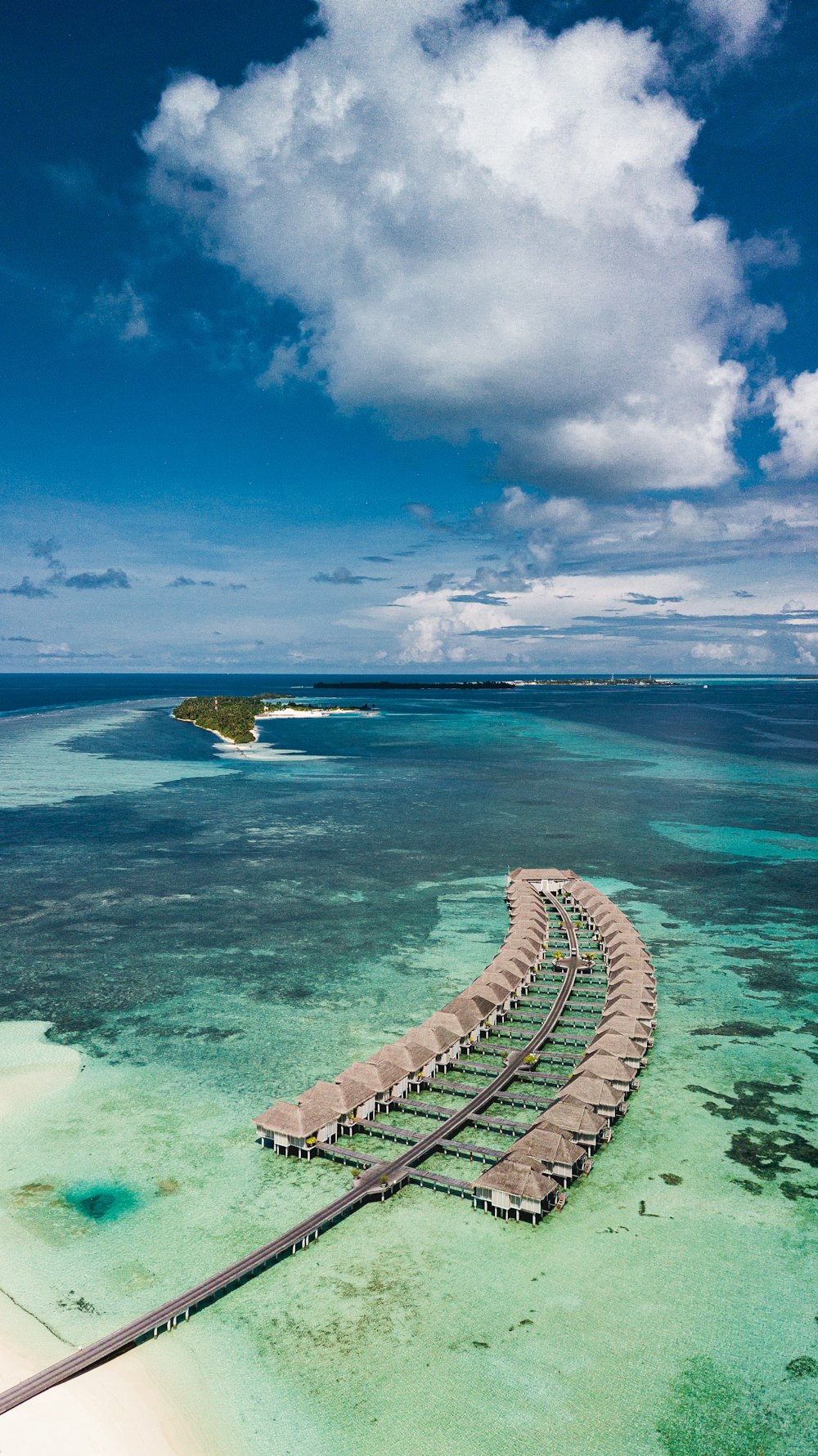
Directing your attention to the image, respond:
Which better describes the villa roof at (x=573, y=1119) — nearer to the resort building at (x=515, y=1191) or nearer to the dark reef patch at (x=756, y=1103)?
the resort building at (x=515, y=1191)

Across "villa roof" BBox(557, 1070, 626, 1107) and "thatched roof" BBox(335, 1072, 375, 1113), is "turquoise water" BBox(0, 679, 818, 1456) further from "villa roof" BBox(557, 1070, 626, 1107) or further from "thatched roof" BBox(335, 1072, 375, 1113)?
"thatched roof" BBox(335, 1072, 375, 1113)

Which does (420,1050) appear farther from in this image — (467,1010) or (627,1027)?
(627,1027)

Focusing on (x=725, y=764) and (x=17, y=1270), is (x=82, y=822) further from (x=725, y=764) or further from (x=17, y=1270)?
(x=725, y=764)

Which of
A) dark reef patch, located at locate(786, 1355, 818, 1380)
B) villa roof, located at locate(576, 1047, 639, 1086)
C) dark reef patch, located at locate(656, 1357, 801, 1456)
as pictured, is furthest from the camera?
villa roof, located at locate(576, 1047, 639, 1086)

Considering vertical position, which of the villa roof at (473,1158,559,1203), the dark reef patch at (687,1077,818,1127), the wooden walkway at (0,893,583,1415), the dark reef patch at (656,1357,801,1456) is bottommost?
the dark reef patch at (656,1357,801,1456)

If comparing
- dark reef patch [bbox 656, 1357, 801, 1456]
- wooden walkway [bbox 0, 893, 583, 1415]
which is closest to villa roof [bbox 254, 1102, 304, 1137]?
wooden walkway [bbox 0, 893, 583, 1415]

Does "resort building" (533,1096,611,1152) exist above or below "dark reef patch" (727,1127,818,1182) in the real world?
above

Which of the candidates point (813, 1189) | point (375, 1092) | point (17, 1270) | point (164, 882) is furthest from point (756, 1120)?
point (164, 882)
